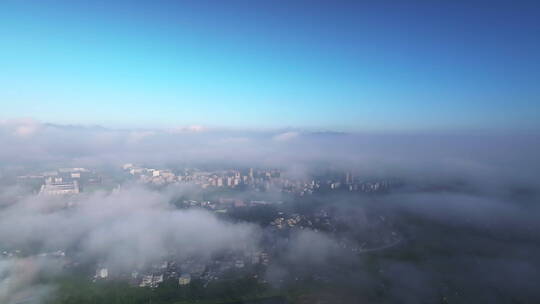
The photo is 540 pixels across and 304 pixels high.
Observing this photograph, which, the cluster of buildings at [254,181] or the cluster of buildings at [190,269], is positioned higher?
the cluster of buildings at [254,181]

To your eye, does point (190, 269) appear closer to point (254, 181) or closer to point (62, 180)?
point (62, 180)

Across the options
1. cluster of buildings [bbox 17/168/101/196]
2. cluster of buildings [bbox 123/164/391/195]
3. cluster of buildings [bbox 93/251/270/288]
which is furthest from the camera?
cluster of buildings [bbox 123/164/391/195]

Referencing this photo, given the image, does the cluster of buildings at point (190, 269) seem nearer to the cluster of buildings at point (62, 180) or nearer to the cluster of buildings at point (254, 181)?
the cluster of buildings at point (62, 180)

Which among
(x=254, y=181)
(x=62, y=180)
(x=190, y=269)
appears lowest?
(x=190, y=269)

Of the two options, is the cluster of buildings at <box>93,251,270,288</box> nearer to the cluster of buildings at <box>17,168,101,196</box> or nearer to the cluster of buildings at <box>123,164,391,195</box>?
the cluster of buildings at <box>17,168,101,196</box>

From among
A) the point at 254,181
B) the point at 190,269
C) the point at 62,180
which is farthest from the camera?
the point at 254,181

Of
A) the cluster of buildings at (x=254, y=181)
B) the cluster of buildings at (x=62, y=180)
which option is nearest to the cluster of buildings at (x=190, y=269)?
the cluster of buildings at (x=62, y=180)

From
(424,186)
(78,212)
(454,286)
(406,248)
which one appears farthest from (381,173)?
(78,212)

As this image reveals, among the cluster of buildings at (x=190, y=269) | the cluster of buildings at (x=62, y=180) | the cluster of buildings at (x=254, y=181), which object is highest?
the cluster of buildings at (x=62, y=180)

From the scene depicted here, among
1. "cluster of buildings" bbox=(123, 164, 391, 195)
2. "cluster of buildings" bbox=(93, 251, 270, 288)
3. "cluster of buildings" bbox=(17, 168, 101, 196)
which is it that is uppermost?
"cluster of buildings" bbox=(17, 168, 101, 196)

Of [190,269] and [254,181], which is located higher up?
[254,181]

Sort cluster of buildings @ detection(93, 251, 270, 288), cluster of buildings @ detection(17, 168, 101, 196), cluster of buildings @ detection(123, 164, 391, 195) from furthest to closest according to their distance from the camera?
cluster of buildings @ detection(123, 164, 391, 195) < cluster of buildings @ detection(17, 168, 101, 196) < cluster of buildings @ detection(93, 251, 270, 288)

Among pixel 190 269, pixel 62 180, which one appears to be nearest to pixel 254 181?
pixel 190 269

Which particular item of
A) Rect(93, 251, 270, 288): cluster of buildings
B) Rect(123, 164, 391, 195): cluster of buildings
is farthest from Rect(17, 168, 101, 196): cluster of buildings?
Rect(93, 251, 270, 288): cluster of buildings
